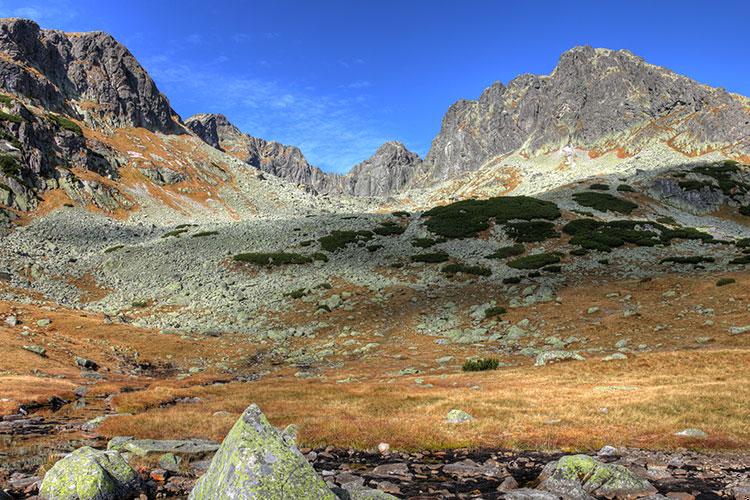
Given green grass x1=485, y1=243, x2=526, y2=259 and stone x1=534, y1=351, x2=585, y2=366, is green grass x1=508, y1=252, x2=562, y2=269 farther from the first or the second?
stone x1=534, y1=351, x2=585, y2=366

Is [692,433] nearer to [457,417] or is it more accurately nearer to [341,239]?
[457,417]

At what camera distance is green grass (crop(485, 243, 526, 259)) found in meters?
61.8

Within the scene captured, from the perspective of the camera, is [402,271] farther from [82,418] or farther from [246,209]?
[246,209]

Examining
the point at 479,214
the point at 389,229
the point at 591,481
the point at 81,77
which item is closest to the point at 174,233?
the point at 389,229

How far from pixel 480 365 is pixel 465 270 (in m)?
26.6

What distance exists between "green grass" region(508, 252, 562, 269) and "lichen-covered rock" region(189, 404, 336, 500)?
53.5m

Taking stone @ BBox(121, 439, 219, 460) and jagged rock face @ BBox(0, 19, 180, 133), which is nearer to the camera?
stone @ BBox(121, 439, 219, 460)

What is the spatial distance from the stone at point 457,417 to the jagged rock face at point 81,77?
147286 mm

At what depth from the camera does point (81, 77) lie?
151625 millimetres

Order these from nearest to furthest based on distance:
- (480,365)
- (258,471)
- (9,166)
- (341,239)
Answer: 1. (258,471)
2. (480,365)
3. (341,239)
4. (9,166)

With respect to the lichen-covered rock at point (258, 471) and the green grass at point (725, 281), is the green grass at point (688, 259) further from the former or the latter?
the lichen-covered rock at point (258, 471)

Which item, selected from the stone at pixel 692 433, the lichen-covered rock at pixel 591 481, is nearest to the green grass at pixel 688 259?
the stone at pixel 692 433

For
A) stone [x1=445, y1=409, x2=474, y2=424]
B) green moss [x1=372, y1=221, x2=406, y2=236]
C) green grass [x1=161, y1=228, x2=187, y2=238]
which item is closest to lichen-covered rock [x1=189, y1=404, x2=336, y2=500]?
stone [x1=445, y1=409, x2=474, y2=424]

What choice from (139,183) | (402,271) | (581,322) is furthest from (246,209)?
(581,322)
